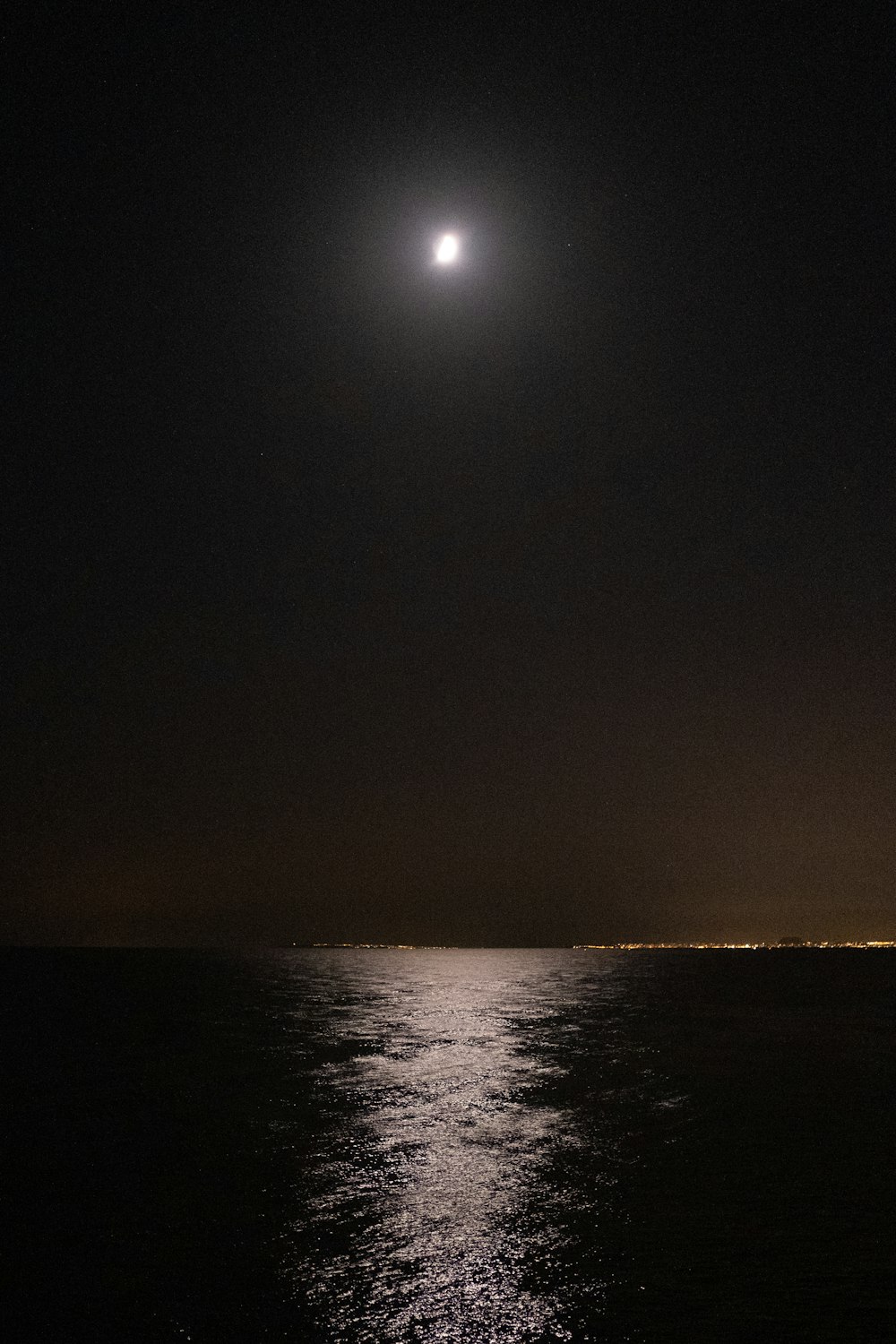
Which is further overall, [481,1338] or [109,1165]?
[109,1165]

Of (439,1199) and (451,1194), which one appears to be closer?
(439,1199)

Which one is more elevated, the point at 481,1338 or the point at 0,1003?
the point at 481,1338

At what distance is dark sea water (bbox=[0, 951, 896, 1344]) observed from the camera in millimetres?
9180

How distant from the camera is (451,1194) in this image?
13.2 meters

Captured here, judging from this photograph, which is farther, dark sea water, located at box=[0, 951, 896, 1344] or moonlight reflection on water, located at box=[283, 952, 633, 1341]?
dark sea water, located at box=[0, 951, 896, 1344]

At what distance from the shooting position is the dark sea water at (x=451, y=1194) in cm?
918

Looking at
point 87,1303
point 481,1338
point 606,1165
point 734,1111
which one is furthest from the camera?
point 734,1111

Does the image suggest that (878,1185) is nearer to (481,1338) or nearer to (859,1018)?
(481,1338)

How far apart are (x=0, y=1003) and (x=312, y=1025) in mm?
33855

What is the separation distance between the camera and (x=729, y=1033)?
39156 mm

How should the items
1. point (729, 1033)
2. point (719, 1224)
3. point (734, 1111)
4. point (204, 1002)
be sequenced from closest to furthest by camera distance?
1. point (719, 1224)
2. point (734, 1111)
3. point (729, 1033)
4. point (204, 1002)

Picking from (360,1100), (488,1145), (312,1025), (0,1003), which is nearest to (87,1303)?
(488,1145)

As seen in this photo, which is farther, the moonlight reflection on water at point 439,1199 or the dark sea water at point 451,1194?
the dark sea water at point 451,1194

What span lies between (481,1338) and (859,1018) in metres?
50.0
